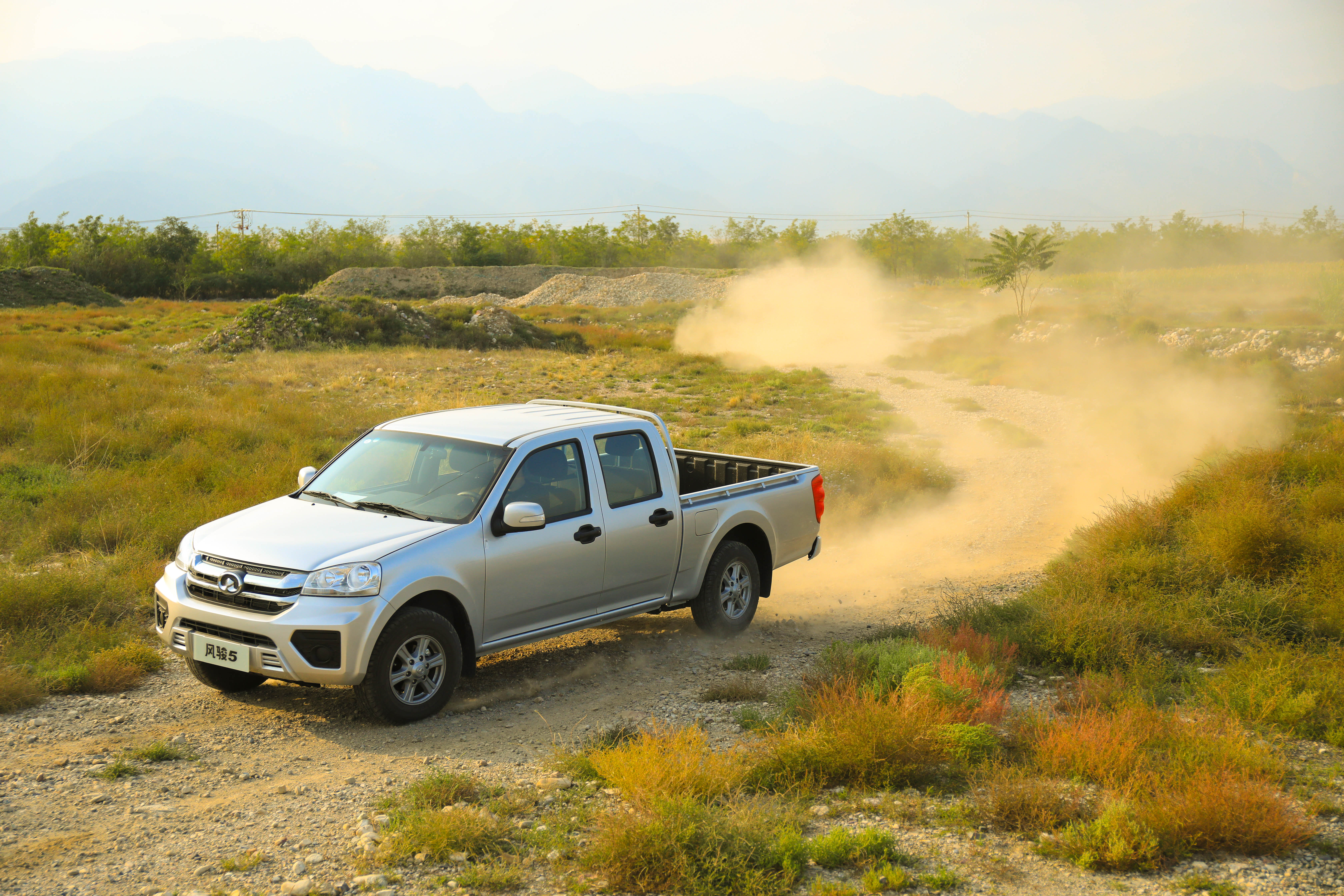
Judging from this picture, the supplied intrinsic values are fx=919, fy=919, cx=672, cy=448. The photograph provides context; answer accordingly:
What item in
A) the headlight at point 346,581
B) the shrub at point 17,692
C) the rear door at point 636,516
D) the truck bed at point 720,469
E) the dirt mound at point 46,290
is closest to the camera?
the headlight at point 346,581

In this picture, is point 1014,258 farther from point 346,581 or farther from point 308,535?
point 346,581

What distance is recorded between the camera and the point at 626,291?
69.6m

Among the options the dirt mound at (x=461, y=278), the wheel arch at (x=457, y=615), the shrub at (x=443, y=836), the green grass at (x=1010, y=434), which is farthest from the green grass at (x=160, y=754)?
the dirt mound at (x=461, y=278)

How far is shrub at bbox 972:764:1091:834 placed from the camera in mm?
4488

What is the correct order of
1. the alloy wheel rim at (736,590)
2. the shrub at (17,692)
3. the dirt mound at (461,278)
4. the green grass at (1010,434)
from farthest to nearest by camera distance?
1. the dirt mound at (461,278)
2. the green grass at (1010,434)
3. the alloy wheel rim at (736,590)
4. the shrub at (17,692)

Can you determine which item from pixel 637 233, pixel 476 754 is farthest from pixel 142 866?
pixel 637 233

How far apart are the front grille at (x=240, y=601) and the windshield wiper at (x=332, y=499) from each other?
102 cm

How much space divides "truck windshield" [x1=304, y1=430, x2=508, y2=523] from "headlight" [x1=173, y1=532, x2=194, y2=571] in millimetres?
885

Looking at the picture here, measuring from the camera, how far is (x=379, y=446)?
23.0ft

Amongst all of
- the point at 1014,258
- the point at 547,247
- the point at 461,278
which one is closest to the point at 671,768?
the point at 1014,258

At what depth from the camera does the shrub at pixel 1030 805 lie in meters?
4.49

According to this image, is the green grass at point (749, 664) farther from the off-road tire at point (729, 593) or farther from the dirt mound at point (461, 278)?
the dirt mound at point (461, 278)

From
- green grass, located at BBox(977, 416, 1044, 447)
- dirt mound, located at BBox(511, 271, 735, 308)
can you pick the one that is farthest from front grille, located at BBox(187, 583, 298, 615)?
dirt mound, located at BBox(511, 271, 735, 308)

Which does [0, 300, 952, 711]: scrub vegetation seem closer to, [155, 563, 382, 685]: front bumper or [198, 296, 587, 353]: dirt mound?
[198, 296, 587, 353]: dirt mound
